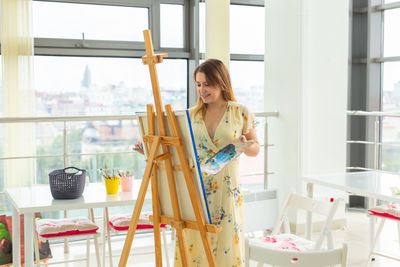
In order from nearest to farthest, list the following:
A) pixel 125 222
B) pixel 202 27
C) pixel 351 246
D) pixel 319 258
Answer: pixel 319 258
pixel 125 222
pixel 351 246
pixel 202 27

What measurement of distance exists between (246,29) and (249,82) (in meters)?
0.54

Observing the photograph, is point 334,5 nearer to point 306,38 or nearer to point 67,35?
point 306,38

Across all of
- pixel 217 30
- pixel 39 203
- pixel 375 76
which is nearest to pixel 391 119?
pixel 375 76

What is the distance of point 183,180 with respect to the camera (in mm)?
2547

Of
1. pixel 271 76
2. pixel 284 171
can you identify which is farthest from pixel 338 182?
pixel 271 76

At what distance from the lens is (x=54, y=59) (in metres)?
4.85

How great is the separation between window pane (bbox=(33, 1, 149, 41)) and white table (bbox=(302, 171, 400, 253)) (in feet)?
7.91

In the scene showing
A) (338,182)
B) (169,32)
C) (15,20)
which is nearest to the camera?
(338,182)

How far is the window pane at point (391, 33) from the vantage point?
5688 millimetres

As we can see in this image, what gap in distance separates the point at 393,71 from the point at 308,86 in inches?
53.9

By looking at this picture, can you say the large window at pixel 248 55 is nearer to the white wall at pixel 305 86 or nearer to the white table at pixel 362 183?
the white wall at pixel 305 86

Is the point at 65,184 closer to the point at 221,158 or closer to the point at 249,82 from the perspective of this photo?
the point at 221,158

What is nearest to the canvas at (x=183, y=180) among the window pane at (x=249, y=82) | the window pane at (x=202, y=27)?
the window pane at (x=202, y=27)

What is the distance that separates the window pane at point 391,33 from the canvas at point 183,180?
12.7ft
